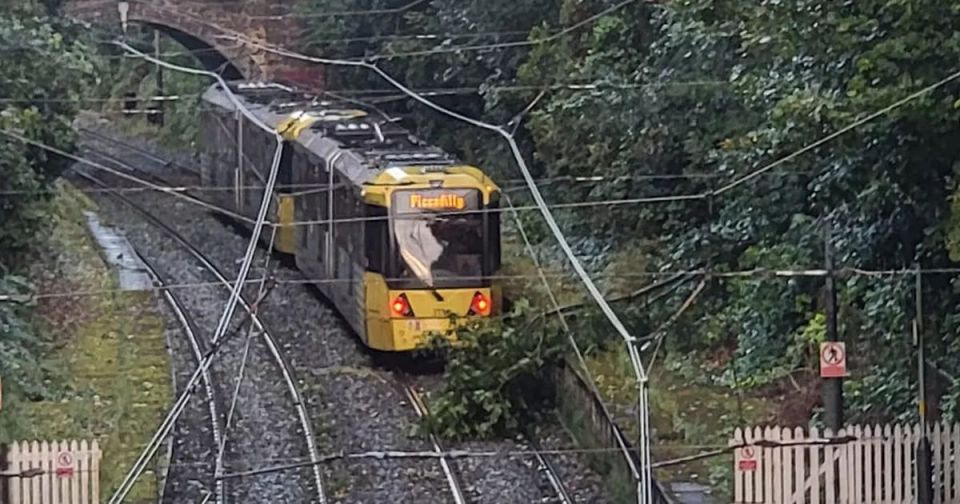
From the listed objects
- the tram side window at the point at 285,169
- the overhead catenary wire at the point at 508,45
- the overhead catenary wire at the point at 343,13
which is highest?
the overhead catenary wire at the point at 343,13

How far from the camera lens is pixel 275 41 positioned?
33.5m

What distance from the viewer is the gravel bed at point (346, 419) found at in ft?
45.7

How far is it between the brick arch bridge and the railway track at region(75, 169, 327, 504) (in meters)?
4.03

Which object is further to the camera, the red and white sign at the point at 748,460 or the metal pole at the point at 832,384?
the red and white sign at the point at 748,460

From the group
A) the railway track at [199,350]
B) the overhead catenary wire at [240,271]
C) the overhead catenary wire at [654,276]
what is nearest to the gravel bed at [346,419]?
the railway track at [199,350]

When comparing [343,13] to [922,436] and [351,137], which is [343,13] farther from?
[922,436]

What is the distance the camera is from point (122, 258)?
24.9 metres

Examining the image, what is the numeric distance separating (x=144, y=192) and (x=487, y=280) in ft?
52.5

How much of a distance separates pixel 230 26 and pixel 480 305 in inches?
735

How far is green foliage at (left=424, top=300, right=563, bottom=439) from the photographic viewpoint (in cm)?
Answer: 1550

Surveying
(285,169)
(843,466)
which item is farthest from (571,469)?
(285,169)

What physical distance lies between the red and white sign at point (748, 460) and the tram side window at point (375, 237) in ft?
18.9

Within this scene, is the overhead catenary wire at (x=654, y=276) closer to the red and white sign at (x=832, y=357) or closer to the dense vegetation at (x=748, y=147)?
the dense vegetation at (x=748, y=147)

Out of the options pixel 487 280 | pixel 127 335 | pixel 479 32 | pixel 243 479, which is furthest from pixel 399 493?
pixel 479 32
